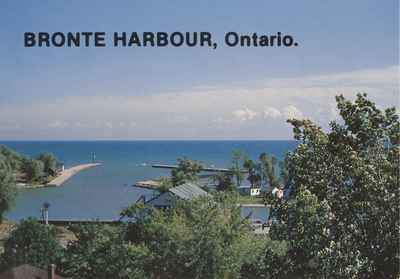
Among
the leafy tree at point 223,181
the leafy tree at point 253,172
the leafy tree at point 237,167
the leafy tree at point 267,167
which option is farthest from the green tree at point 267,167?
the leafy tree at point 223,181

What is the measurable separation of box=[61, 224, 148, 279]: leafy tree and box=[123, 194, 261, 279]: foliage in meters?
0.24

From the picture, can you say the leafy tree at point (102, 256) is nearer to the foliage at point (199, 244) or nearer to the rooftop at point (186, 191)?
the foliage at point (199, 244)

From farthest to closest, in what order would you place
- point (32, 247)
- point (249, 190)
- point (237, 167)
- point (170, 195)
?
1. point (249, 190)
2. point (237, 167)
3. point (170, 195)
4. point (32, 247)

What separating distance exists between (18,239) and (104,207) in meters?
16.0

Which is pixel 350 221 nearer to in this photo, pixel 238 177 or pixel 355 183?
pixel 355 183

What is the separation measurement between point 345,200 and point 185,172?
2052 centimetres

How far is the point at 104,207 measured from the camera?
25469 millimetres

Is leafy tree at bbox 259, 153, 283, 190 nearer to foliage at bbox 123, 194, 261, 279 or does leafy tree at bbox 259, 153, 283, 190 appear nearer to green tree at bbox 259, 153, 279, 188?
green tree at bbox 259, 153, 279, 188

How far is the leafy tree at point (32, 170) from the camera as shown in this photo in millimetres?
38969

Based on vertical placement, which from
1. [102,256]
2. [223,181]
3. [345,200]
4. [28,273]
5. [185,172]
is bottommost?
[28,273]

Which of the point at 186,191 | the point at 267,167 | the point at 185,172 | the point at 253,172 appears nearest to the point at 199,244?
the point at 186,191

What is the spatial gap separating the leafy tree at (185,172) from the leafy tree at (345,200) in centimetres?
1845

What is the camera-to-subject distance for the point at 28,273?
26.7ft

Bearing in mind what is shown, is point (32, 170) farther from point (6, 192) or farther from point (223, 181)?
point (6, 192)
